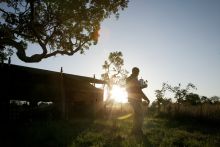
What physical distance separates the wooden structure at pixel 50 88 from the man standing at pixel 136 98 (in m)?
9.07

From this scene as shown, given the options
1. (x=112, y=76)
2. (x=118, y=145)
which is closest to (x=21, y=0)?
(x=118, y=145)

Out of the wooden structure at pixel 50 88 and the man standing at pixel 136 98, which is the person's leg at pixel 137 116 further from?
the wooden structure at pixel 50 88

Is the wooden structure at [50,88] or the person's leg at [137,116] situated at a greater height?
the wooden structure at [50,88]

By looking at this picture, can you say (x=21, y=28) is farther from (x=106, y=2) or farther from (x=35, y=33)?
(x=106, y=2)

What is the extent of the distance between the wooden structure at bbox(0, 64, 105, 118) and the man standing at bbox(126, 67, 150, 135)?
Answer: 9066 mm

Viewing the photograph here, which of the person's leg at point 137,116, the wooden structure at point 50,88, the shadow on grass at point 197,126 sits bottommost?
the shadow on grass at point 197,126

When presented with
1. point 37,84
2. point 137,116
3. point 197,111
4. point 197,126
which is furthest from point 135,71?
point 197,111

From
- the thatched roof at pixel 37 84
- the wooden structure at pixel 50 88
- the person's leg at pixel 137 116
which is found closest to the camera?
the person's leg at pixel 137 116

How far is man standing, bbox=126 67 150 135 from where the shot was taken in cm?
960

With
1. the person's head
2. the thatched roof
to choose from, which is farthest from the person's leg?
the thatched roof

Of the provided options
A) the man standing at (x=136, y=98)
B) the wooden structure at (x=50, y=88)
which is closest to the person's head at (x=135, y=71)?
the man standing at (x=136, y=98)

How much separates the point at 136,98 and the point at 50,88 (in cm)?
1503

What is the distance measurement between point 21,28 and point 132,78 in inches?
466

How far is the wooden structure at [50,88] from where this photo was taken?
61.8ft
